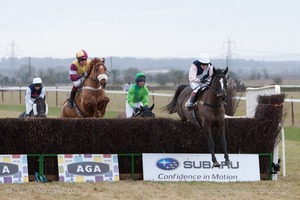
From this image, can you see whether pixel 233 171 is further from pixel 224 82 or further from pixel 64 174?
pixel 64 174

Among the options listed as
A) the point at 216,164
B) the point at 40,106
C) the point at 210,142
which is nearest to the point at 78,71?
the point at 40,106

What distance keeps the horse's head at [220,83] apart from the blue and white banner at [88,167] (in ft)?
6.41

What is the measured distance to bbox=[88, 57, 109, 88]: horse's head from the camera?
38.7 ft

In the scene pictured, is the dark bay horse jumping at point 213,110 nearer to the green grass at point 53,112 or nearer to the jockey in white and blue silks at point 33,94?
the jockey in white and blue silks at point 33,94

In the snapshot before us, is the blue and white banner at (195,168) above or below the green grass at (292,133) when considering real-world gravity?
above

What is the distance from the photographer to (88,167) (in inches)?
389

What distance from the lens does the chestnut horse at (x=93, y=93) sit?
1207 cm

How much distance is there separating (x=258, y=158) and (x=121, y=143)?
2294 millimetres

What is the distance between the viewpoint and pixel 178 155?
1024cm

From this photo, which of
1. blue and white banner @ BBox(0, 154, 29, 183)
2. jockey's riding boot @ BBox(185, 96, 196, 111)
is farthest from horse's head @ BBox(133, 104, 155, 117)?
blue and white banner @ BBox(0, 154, 29, 183)

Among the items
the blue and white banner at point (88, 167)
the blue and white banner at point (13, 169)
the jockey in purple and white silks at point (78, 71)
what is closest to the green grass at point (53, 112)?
the jockey in purple and white silks at point (78, 71)

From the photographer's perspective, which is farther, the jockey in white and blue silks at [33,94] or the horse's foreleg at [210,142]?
the jockey in white and blue silks at [33,94]

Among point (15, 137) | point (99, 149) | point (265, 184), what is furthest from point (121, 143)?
point (265, 184)

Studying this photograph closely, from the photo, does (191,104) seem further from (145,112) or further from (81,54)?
(81,54)
